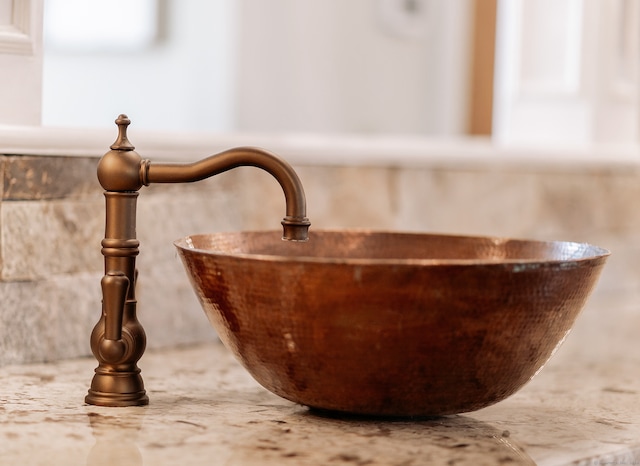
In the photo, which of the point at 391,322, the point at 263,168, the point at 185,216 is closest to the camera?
the point at 391,322

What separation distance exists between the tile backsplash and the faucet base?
0.25 m

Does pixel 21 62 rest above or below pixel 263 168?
above

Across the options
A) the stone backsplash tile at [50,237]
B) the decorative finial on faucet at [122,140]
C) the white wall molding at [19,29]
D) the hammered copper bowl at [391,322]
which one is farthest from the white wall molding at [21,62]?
the hammered copper bowl at [391,322]

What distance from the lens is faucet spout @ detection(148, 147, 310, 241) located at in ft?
2.89

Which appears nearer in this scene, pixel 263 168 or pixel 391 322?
pixel 391 322

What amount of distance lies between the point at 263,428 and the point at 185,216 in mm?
533

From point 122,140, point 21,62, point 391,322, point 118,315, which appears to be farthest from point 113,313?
point 21,62

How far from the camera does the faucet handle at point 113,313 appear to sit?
94 cm

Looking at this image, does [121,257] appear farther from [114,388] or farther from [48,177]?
[48,177]

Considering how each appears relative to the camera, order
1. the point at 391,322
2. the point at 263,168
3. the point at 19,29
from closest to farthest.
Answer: the point at 391,322
the point at 263,168
the point at 19,29

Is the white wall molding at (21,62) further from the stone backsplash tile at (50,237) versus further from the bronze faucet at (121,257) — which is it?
the bronze faucet at (121,257)

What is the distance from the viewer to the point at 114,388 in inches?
37.9

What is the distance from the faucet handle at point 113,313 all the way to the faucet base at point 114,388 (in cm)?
2

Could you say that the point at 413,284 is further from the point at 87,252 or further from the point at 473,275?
Result: the point at 87,252
